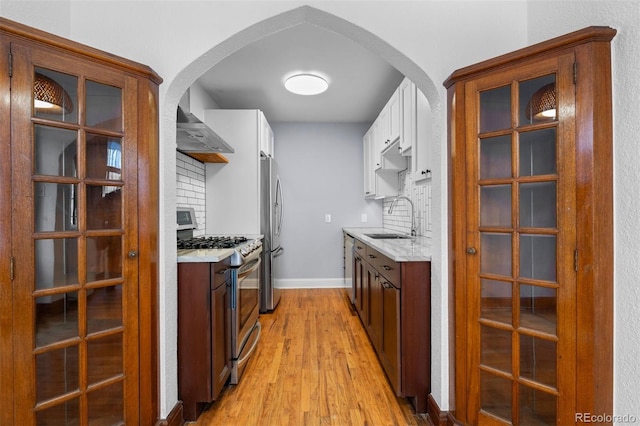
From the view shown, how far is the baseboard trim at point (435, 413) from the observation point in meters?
1.60

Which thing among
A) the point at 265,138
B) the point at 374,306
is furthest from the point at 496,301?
the point at 265,138

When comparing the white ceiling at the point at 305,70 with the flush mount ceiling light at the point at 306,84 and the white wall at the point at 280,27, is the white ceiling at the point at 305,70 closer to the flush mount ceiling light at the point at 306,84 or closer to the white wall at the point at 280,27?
the flush mount ceiling light at the point at 306,84

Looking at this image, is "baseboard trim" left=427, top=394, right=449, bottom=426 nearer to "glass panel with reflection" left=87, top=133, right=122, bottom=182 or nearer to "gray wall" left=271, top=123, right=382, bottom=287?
"glass panel with reflection" left=87, top=133, right=122, bottom=182

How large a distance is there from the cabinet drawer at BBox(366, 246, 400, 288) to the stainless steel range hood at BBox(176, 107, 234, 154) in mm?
1510

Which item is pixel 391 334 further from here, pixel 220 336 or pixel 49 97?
pixel 49 97

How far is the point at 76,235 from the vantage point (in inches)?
50.6

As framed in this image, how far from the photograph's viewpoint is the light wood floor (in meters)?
1.75

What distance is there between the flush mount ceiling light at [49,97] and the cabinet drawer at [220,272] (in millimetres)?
988

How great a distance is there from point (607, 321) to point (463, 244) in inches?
23.1

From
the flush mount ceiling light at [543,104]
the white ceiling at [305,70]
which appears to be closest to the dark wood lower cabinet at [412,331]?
the flush mount ceiling light at [543,104]

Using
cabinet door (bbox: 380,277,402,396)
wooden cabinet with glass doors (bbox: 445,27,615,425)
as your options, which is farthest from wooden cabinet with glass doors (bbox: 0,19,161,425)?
wooden cabinet with glass doors (bbox: 445,27,615,425)

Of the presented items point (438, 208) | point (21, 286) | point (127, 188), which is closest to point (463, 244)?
point (438, 208)

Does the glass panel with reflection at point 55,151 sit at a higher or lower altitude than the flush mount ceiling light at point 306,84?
lower

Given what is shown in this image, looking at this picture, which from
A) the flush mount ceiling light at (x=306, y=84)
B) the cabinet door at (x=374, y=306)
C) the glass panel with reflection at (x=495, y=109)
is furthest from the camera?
the flush mount ceiling light at (x=306, y=84)
